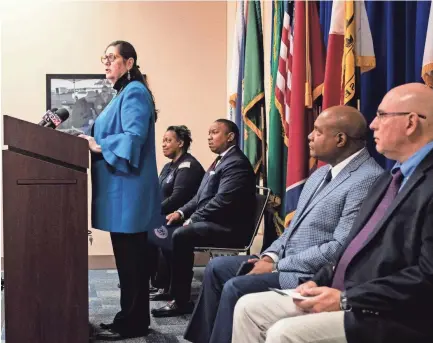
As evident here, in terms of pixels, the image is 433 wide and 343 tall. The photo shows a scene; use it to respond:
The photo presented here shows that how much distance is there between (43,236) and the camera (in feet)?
7.18

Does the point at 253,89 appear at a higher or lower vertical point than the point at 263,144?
higher

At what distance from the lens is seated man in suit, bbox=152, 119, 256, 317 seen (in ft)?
11.3

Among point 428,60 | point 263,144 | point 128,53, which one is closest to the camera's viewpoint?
point 428,60

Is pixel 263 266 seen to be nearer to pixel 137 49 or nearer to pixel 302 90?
pixel 302 90

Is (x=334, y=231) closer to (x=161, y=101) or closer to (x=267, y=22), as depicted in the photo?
(x=267, y=22)

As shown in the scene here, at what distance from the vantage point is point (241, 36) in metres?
4.52

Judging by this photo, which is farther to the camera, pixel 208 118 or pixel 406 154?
pixel 208 118

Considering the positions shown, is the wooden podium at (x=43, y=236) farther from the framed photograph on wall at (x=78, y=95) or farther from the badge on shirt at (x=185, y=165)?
the framed photograph on wall at (x=78, y=95)

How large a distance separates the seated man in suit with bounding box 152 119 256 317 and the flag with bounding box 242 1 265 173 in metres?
0.44

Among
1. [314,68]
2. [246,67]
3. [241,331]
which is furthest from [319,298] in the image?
[246,67]

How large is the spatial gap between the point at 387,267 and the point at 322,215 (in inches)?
22.2

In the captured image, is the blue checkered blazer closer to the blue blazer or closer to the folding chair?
the blue blazer

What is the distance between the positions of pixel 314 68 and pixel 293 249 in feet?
4.44

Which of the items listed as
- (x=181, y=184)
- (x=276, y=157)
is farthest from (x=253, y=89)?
(x=181, y=184)
